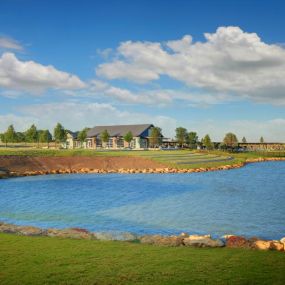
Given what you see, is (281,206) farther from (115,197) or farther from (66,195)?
(66,195)

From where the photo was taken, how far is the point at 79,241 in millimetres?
13680

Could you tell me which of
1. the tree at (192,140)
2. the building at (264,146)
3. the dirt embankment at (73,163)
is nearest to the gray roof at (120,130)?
the tree at (192,140)

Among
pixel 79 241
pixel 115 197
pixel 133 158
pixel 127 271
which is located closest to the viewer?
pixel 127 271

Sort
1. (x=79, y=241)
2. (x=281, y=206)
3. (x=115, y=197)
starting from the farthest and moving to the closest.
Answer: (x=115, y=197)
(x=281, y=206)
(x=79, y=241)

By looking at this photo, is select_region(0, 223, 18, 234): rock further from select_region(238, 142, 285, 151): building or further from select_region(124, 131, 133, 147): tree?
select_region(238, 142, 285, 151): building

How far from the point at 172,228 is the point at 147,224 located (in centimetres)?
164

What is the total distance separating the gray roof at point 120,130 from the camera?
341ft

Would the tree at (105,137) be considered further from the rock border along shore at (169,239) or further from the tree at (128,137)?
the rock border along shore at (169,239)

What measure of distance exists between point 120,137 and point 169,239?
91.8 m

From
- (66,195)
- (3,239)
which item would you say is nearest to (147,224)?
(3,239)

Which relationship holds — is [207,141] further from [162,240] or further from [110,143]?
[162,240]

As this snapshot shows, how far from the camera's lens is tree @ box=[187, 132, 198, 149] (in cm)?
12938

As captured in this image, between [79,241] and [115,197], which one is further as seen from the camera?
[115,197]

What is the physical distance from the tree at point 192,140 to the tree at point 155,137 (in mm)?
27271
